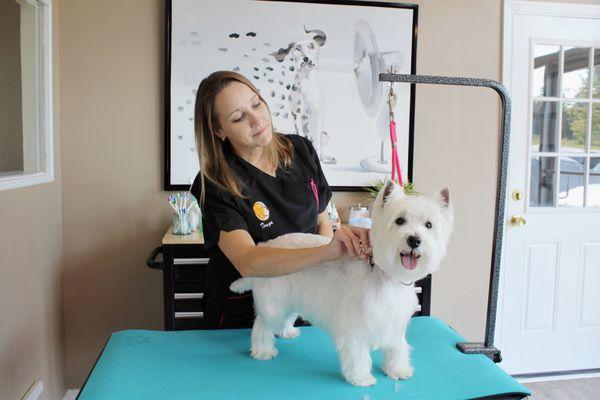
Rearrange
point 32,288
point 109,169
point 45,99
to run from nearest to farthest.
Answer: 1. point 32,288
2. point 45,99
3. point 109,169

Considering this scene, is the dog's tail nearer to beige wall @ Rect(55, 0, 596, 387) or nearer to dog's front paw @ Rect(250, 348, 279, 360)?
dog's front paw @ Rect(250, 348, 279, 360)

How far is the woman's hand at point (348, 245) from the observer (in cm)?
118

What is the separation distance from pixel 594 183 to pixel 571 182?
6.8 inches

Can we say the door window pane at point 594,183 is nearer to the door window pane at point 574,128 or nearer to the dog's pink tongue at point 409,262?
the door window pane at point 574,128

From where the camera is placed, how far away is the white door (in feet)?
10.6

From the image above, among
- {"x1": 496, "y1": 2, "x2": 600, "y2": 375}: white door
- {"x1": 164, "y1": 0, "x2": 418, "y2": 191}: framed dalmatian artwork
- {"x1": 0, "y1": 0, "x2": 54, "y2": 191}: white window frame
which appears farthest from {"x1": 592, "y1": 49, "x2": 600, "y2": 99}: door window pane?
{"x1": 0, "y1": 0, "x2": 54, "y2": 191}: white window frame

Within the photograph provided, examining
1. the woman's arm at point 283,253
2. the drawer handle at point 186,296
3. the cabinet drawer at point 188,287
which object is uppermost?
the woman's arm at point 283,253

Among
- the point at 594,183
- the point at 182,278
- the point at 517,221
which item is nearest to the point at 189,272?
the point at 182,278

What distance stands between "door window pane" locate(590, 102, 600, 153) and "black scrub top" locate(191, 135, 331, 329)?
2.54 m

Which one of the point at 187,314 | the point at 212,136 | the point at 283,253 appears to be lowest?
the point at 187,314

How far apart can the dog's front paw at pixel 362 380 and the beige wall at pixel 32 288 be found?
156cm

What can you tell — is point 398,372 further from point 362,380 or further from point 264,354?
point 264,354

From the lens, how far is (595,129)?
3.35 m

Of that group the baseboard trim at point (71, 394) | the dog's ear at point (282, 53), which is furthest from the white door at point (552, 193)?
the baseboard trim at point (71, 394)
